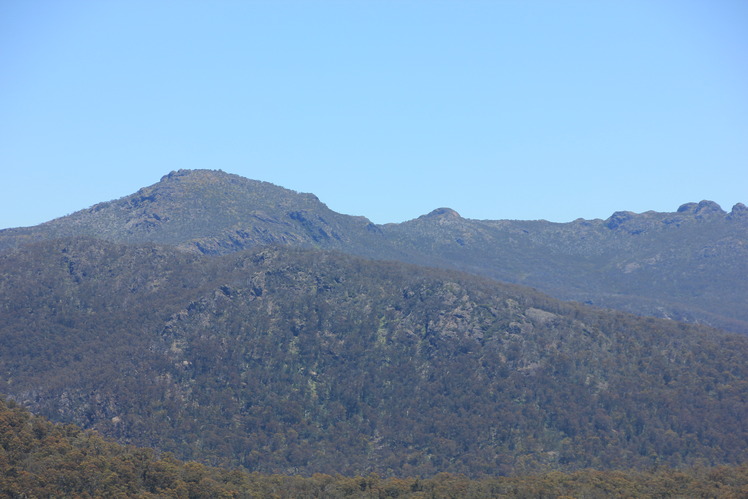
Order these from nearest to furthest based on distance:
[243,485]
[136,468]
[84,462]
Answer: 1. [84,462]
2. [136,468]
3. [243,485]

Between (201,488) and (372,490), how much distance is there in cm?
4177

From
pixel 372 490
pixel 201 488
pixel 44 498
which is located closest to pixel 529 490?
pixel 372 490

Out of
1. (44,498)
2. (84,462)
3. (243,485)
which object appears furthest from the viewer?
(243,485)

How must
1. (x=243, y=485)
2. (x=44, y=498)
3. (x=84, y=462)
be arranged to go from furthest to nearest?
1. (x=243, y=485)
2. (x=84, y=462)
3. (x=44, y=498)

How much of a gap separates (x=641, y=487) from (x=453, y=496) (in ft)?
151

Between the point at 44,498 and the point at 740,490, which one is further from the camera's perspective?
the point at 740,490

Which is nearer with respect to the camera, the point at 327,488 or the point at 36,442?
the point at 36,442

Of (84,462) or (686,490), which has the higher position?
(84,462)

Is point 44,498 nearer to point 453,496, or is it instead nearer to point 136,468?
point 136,468

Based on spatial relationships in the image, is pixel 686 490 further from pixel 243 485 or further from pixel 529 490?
pixel 243 485

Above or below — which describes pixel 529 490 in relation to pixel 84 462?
below

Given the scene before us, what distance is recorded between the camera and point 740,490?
183 m

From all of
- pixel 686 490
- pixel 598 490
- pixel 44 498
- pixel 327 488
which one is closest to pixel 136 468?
pixel 44 498

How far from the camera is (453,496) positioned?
19325cm
